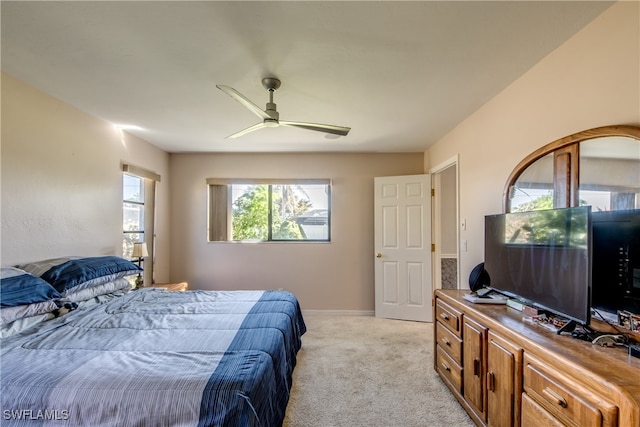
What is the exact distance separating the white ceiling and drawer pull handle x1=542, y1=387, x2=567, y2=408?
1818mm

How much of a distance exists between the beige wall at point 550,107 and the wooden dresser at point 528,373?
36.2 inches

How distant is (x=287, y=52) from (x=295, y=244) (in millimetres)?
2891

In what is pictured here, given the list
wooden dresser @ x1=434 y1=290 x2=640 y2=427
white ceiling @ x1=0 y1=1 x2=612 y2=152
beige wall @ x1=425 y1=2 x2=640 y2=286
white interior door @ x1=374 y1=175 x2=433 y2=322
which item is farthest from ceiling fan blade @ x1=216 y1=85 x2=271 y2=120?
white interior door @ x1=374 y1=175 x2=433 y2=322

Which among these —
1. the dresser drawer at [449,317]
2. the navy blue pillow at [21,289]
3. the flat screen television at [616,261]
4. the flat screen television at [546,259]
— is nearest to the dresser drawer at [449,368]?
the dresser drawer at [449,317]

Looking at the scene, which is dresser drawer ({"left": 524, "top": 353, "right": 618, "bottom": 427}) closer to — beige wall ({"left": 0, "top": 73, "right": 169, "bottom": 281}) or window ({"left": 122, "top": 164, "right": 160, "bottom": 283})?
beige wall ({"left": 0, "top": 73, "right": 169, "bottom": 281})

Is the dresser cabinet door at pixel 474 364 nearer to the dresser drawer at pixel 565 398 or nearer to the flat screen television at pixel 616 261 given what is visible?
the dresser drawer at pixel 565 398

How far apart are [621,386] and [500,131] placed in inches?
77.2

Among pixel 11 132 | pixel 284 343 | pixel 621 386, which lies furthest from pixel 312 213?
pixel 621 386

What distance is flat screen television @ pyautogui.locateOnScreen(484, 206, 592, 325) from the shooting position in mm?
1287

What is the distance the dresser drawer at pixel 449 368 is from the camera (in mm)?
2039

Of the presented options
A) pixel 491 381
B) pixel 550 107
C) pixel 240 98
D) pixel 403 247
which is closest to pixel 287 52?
pixel 240 98

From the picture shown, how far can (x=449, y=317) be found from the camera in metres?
2.20

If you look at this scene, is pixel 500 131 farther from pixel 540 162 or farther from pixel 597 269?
pixel 597 269

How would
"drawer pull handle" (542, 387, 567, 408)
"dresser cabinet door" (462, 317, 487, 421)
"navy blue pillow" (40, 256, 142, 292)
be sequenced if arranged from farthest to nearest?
"navy blue pillow" (40, 256, 142, 292) → "dresser cabinet door" (462, 317, 487, 421) → "drawer pull handle" (542, 387, 567, 408)
